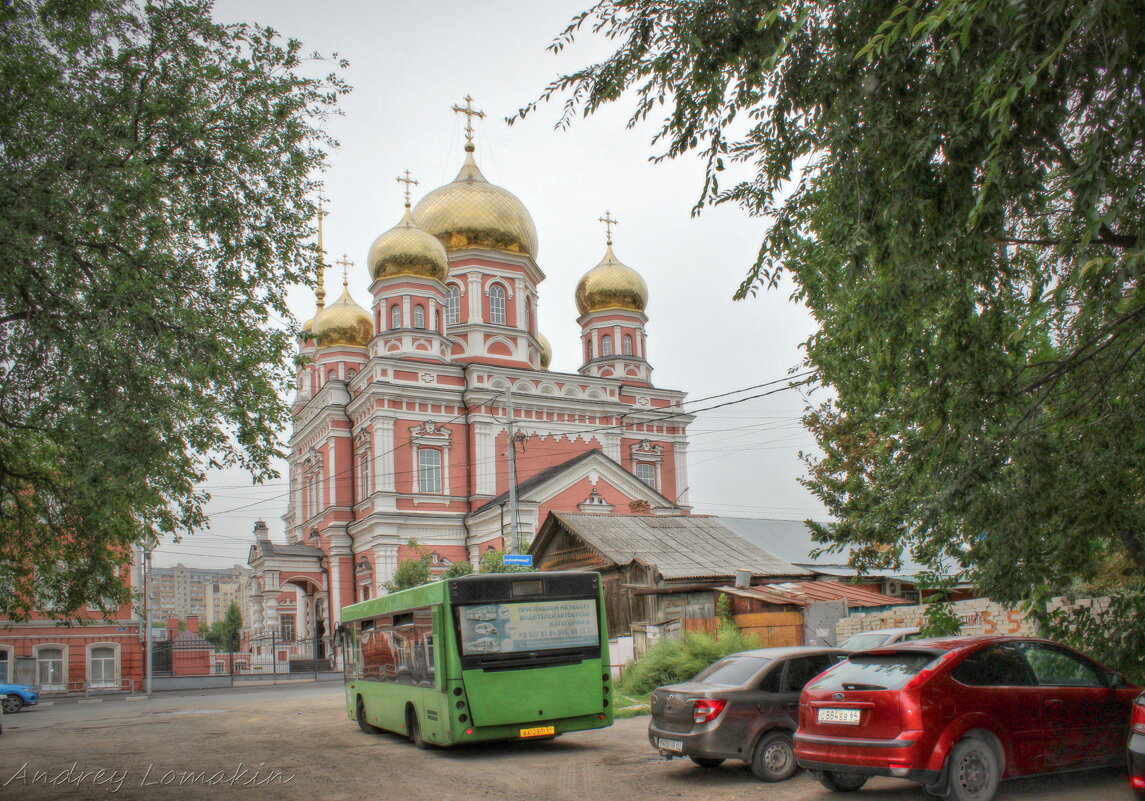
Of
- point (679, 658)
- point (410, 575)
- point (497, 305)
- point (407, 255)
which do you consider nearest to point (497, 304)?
point (497, 305)

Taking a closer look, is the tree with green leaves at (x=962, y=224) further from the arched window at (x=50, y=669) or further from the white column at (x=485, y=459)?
the arched window at (x=50, y=669)

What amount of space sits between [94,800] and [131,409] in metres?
4.30

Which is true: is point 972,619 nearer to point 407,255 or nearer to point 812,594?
point 812,594

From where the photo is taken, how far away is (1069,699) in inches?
353

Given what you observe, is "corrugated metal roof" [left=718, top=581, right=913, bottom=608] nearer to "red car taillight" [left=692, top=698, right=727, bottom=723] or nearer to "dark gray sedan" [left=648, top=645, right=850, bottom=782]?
"dark gray sedan" [left=648, top=645, right=850, bottom=782]

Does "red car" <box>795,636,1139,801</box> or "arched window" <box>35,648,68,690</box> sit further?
"arched window" <box>35,648,68,690</box>

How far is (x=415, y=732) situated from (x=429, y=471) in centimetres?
2871

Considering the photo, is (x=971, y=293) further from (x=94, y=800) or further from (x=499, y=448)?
(x=499, y=448)

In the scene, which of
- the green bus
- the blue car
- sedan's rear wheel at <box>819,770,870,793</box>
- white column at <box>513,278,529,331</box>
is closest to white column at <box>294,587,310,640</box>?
white column at <box>513,278,529,331</box>

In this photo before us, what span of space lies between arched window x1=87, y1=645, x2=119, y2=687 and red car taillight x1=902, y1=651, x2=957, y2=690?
36.1 m

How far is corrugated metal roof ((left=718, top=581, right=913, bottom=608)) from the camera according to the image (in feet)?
68.4

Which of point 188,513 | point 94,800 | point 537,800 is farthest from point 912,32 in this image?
point 94,800

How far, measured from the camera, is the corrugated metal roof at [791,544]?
26969 millimetres

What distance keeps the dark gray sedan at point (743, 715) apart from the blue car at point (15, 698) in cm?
2404
